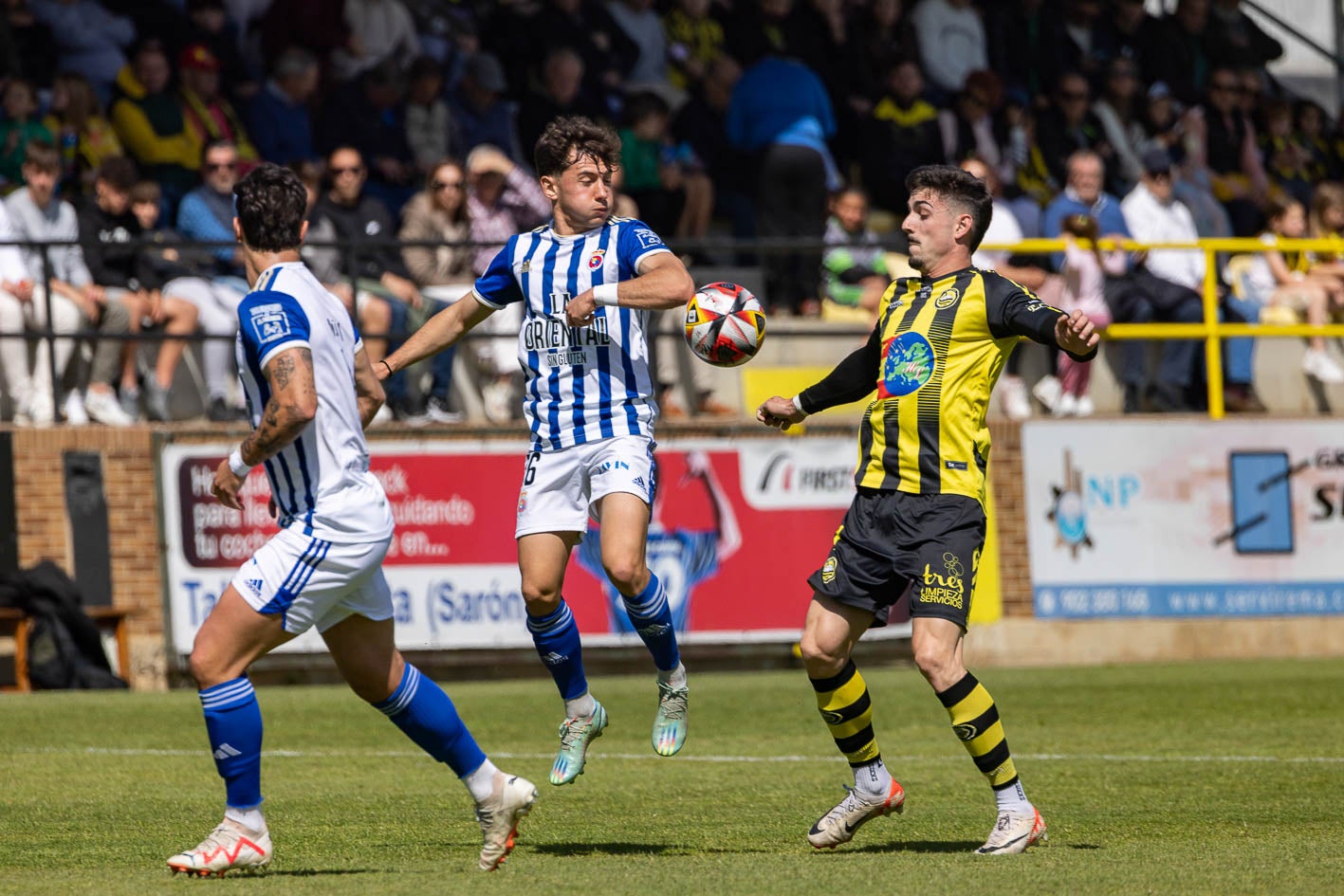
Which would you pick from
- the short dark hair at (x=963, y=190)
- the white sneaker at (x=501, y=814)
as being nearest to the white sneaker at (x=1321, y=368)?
the short dark hair at (x=963, y=190)

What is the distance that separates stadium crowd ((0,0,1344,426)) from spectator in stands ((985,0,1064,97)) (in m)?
0.05

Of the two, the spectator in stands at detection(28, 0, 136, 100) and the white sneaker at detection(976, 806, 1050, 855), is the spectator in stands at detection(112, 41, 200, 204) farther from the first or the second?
the white sneaker at detection(976, 806, 1050, 855)

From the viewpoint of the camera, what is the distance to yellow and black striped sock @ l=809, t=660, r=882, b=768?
261 inches

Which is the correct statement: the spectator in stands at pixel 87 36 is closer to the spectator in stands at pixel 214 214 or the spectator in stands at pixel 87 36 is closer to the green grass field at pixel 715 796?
the spectator in stands at pixel 214 214

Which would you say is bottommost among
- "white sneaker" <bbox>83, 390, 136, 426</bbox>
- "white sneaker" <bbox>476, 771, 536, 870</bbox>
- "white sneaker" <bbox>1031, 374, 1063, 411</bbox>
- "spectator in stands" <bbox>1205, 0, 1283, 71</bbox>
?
"white sneaker" <bbox>476, 771, 536, 870</bbox>

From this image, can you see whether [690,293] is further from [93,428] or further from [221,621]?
[93,428]

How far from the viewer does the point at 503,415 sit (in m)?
14.4

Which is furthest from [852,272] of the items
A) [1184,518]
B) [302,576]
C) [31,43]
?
[302,576]

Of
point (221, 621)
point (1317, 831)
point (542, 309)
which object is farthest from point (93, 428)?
point (1317, 831)

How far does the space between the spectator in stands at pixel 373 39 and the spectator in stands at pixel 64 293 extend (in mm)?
3417

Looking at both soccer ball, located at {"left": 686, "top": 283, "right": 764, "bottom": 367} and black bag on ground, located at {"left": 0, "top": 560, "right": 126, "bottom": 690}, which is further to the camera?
black bag on ground, located at {"left": 0, "top": 560, "right": 126, "bottom": 690}

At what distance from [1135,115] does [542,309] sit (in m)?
14.4

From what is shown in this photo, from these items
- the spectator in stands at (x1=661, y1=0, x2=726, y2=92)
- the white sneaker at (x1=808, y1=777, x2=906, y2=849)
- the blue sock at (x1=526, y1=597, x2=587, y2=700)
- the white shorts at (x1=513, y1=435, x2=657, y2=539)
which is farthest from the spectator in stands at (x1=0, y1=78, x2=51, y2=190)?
the white sneaker at (x1=808, y1=777, x2=906, y2=849)

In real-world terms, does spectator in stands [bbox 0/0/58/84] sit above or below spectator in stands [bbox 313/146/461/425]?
above
